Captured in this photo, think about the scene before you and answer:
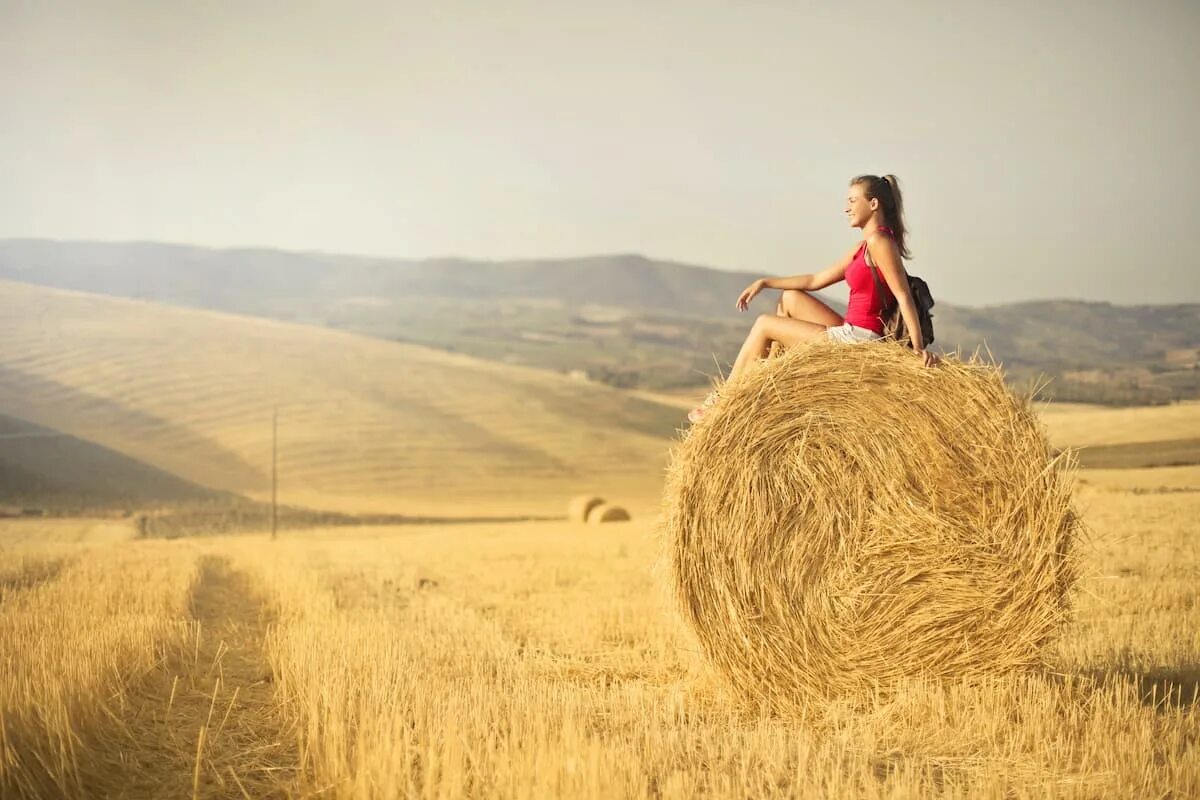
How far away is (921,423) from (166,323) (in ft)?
153

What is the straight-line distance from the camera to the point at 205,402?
4038 centimetres

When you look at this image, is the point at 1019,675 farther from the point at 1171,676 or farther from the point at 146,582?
the point at 146,582

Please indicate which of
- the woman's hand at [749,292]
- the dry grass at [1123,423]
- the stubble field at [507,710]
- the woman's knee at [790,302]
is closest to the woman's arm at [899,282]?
the woman's knee at [790,302]

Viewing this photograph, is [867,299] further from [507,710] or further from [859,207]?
[507,710]

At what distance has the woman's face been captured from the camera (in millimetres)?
6047

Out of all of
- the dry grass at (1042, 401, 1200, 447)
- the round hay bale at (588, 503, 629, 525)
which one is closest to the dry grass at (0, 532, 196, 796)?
the dry grass at (1042, 401, 1200, 447)

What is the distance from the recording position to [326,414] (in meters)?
42.2

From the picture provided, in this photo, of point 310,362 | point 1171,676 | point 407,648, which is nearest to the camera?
point 1171,676

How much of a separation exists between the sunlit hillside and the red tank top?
23.6 meters

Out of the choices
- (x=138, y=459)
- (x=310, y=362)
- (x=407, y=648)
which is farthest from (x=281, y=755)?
(x=310, y=362)

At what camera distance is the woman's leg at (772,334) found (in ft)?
19.7

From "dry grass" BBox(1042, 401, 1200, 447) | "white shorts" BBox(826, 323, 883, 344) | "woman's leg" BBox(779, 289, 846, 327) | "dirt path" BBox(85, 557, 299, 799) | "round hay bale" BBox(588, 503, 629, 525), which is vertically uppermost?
"woman's leg" BBox(779, 289, 846, 327)

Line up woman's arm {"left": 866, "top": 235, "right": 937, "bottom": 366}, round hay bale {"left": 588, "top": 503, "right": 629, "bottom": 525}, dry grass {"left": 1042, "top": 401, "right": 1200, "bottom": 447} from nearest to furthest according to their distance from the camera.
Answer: woman's arm {"left": 866, "top": 235, "right": 937, "bottom": 366}, dry grass {"left": 1042, "top": 401, "right": 1200, "bottom": 447}, round hay bale {"left": 588, "top": 503, "right": 629, "bottom": 525}

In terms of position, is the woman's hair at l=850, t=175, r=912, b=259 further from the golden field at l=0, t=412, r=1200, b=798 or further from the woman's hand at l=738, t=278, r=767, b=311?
the golden field at l=0, t=412, r=1200, b=798
